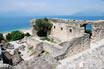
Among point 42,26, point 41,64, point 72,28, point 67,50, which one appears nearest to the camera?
point 41,64

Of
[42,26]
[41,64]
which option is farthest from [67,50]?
[42,26]

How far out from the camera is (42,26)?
23016 millimetres

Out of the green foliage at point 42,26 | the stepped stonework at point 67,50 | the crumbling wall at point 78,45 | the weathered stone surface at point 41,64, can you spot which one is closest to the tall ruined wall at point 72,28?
the stepped stonework at point 67,50

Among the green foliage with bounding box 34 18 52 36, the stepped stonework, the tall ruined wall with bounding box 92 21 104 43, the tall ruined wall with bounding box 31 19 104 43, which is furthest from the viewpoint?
the green foliage with bounding box 34 18 52 36

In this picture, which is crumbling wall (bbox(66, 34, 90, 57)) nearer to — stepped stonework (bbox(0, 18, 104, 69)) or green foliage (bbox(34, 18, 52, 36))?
stepped stonework (bbox(0, 18, 104, 69))

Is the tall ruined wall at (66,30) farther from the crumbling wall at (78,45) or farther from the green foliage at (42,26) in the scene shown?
the crumbling wall at (78,45)

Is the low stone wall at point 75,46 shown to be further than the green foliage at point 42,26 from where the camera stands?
No

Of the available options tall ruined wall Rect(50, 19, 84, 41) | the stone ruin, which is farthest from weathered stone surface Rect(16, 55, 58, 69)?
tall ruined wall Rect(50, 19, 84, 41)

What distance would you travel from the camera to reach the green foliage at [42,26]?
22859 mm

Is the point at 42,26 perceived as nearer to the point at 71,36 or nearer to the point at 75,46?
the point at 71,36

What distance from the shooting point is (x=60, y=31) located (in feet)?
66.7

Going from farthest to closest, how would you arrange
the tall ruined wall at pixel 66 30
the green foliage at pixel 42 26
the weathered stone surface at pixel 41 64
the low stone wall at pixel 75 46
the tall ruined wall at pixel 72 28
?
the green foliage at pixel 42 26
the tall ruined wall at pixel 66 30
the tall ruined wall at pixel 72 28
the low stone wall at pixel 75 46
the weathered stone surface at pixel 41 64

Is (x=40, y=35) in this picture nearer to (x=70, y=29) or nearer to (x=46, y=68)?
(x=70, y=29)

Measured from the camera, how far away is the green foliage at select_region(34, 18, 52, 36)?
22.9 m
